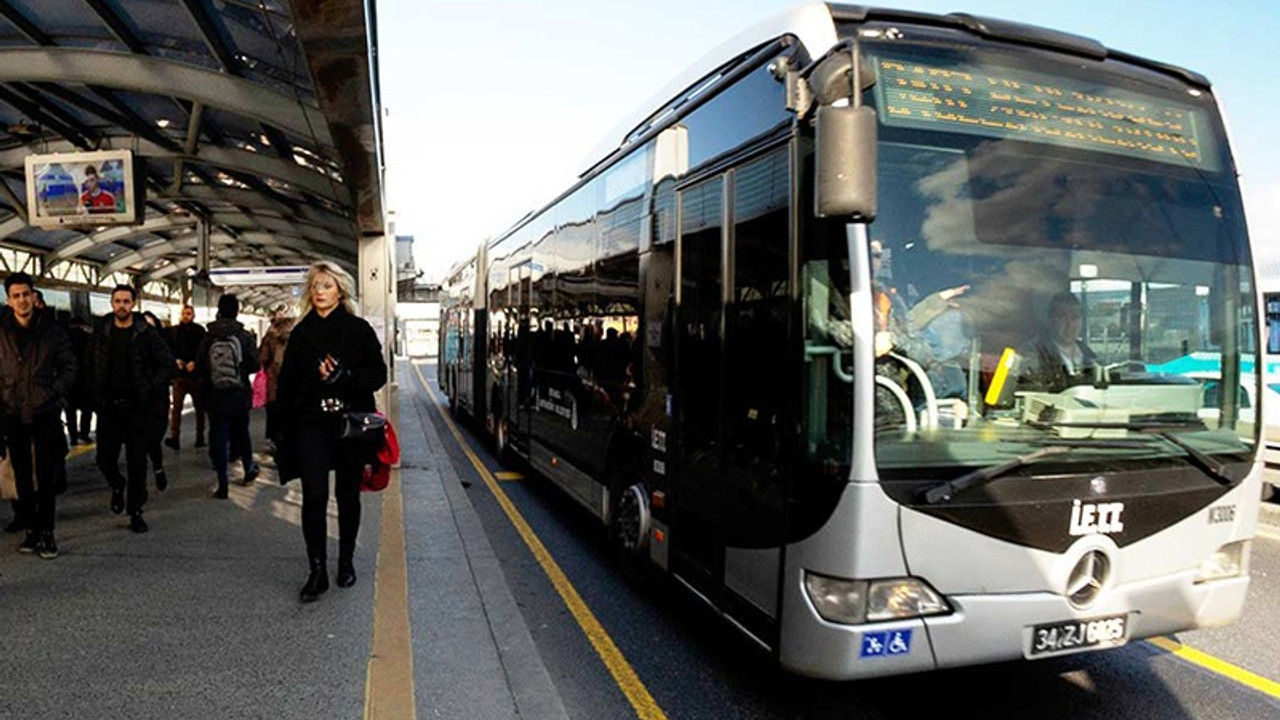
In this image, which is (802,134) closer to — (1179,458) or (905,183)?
(905,183)

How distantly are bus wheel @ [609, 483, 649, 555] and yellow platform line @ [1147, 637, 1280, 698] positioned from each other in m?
2.75

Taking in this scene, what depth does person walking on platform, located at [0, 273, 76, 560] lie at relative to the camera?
5352 millimetres

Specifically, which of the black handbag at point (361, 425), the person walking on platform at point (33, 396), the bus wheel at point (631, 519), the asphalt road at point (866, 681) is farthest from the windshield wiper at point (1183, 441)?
the person walking on platform at point (33, 396)

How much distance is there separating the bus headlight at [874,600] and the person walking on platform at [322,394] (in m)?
2.91

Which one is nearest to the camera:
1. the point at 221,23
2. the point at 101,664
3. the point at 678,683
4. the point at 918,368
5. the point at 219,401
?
the point at 918,368

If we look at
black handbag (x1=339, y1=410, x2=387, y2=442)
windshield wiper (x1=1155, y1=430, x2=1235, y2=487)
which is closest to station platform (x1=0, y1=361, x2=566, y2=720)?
black handbag (x1=339, y1=410, x2=387, y2=442)

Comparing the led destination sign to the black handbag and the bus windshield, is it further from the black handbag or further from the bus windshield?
the black handbag

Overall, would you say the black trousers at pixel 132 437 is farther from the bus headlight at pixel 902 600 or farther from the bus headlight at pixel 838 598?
the bus headlight at pixel 902 600

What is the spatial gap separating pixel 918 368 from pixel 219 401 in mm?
6663

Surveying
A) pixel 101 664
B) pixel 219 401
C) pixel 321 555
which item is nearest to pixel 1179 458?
pixel 321 555

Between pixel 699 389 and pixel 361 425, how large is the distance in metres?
2.01

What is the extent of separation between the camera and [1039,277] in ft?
11.3

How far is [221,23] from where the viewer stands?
8.25 m

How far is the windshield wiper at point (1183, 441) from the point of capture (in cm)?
347
